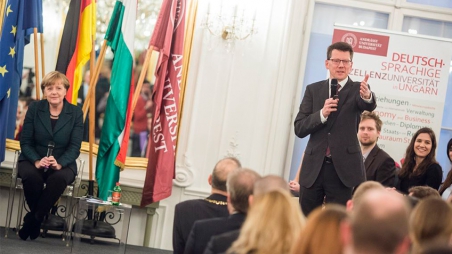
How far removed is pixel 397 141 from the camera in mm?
7430

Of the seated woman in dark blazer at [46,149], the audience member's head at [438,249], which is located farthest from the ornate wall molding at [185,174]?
the audience member's head at [438,249]

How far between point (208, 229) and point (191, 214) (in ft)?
2.37

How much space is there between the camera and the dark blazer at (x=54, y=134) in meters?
6.43

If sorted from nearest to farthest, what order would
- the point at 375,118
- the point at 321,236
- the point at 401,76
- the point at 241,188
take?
the point at 321,236, the point at 241,188, the point at 375,118, the point at 401,76

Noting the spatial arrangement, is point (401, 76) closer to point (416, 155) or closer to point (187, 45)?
point (416, 155)

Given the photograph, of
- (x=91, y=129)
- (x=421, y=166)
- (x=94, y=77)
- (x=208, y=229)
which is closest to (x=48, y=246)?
(x=91, y=129)

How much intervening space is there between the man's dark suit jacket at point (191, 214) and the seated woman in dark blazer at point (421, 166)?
2552 mm

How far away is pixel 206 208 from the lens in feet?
13.0

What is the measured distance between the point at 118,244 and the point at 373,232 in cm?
484

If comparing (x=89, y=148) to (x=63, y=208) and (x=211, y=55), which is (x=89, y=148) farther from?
(x=211, y=55)

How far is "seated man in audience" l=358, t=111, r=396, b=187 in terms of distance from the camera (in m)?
6.12

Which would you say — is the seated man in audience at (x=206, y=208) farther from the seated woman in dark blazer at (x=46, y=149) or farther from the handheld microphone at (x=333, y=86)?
the seated woman in dark blazer at (x=46, y=149)

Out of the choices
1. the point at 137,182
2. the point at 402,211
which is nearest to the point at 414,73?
the point at 137,182

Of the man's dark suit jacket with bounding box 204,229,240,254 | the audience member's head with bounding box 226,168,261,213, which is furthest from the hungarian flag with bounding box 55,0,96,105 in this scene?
the man's dark suit jacket with bounding box 204,229,240,254
